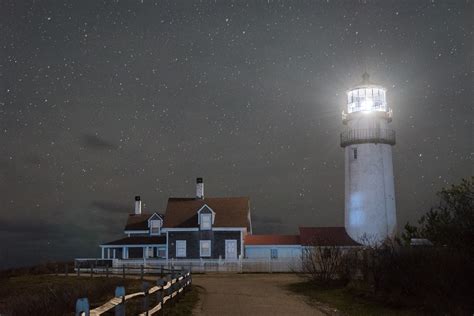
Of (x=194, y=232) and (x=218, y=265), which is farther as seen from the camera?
(x=194, y=232)

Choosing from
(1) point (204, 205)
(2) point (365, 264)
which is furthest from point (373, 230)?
(2) point (365, 264)

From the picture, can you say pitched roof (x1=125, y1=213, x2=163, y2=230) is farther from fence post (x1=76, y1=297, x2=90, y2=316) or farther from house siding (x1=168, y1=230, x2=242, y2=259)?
fence post (x1=76, y1=297, x2=90, y2=316)

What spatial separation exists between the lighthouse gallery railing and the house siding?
429 inches

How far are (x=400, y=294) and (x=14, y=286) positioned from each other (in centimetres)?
2274

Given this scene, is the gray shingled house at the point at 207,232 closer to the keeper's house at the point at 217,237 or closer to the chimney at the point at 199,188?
the keeper's house at the point at 217,237

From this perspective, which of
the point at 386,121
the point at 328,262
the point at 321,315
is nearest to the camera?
the point at 321,315

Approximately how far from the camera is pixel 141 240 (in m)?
48.4

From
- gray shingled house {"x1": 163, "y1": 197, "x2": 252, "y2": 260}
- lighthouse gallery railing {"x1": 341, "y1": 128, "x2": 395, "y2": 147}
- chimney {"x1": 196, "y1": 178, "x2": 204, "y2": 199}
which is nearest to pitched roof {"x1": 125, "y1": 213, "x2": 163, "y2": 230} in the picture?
gray shingled house {"x1": 163, "y1": 197, "x2": 252, "y2": 260}

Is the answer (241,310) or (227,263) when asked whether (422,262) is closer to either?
(241,310)

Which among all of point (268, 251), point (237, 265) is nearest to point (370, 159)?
point (268, 251)

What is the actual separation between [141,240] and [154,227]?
1.91 m

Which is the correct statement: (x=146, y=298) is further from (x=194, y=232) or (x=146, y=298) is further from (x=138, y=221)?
(x=138, y=221)

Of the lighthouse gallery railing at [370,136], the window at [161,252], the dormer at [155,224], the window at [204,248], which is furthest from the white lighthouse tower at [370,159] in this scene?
the dormer at [155,224]

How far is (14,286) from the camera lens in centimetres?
3325
